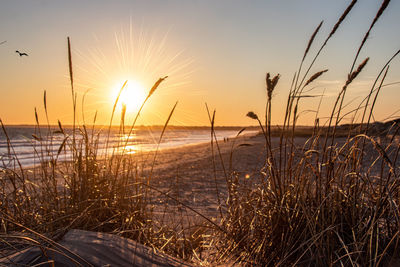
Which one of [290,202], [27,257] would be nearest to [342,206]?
[290,202]

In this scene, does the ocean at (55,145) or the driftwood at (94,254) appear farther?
the ocean at (55,145)

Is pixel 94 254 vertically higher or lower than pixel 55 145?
higher

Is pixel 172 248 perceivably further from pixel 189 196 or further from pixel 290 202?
pixel 189 196

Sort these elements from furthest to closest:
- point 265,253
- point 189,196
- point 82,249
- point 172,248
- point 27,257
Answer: point 189,196 < point 172,248 < point 265,253 < point 82,249 < point 27,257

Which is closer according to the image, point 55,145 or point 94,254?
point 94,254

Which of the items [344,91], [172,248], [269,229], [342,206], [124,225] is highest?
[344,91]

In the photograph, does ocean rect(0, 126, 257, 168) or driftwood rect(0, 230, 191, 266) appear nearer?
driftwood rect(0, 230, 191, 266)

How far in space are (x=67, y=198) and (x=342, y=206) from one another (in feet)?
6.21

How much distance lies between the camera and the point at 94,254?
1289 millimetres

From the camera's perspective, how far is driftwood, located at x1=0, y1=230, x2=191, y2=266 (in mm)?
1174

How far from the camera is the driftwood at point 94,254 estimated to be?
1.17 meters

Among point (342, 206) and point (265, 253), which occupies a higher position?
point (342, 206)

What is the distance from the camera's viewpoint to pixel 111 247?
1374 mm

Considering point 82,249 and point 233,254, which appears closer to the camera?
point 82,249
